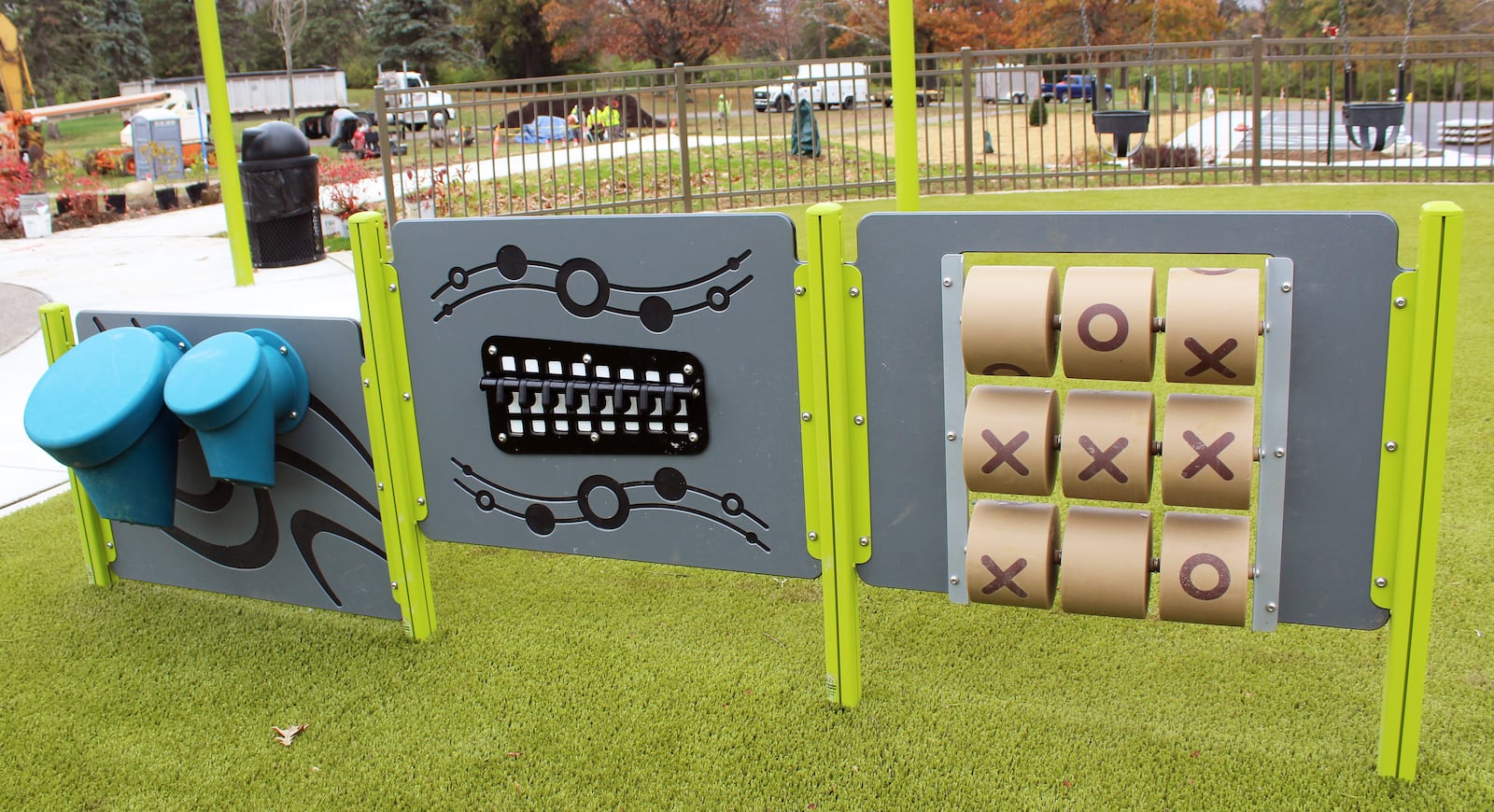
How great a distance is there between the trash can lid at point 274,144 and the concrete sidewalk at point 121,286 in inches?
40.8

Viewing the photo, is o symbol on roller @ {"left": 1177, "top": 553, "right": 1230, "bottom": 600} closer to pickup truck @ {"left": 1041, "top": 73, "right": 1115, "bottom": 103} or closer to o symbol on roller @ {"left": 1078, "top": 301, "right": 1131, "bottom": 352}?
o symbol on roller @ {"left": 1078, "top": 301, "right": 1131, "bottom": 352}

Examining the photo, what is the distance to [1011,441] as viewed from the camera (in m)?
2.77

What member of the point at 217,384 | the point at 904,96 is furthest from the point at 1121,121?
the point at 217,384

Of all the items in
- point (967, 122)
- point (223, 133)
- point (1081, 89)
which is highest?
point (223, 133)

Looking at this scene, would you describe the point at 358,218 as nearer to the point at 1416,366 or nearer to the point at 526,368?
the point at 526,368

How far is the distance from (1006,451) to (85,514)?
10.6ft

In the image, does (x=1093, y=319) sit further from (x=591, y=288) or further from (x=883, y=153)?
(x=883, y=153)

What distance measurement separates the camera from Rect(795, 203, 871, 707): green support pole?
2.98 metres

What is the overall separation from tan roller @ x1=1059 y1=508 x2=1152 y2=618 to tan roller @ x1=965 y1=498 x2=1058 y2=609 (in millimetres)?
52

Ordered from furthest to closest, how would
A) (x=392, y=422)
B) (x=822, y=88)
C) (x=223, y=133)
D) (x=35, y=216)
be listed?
(x=822, y=88)
(x=35, y=216)
(x=223, y=133)
(x=392, y=422)

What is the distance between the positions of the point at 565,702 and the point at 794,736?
68cm

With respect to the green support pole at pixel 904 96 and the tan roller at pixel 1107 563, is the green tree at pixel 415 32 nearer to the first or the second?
the green support pole at pixel 904 96

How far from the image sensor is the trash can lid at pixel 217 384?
133 inches

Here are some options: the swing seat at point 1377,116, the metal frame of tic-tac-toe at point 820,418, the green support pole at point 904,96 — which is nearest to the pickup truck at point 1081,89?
the swing seat at point 1377,116
